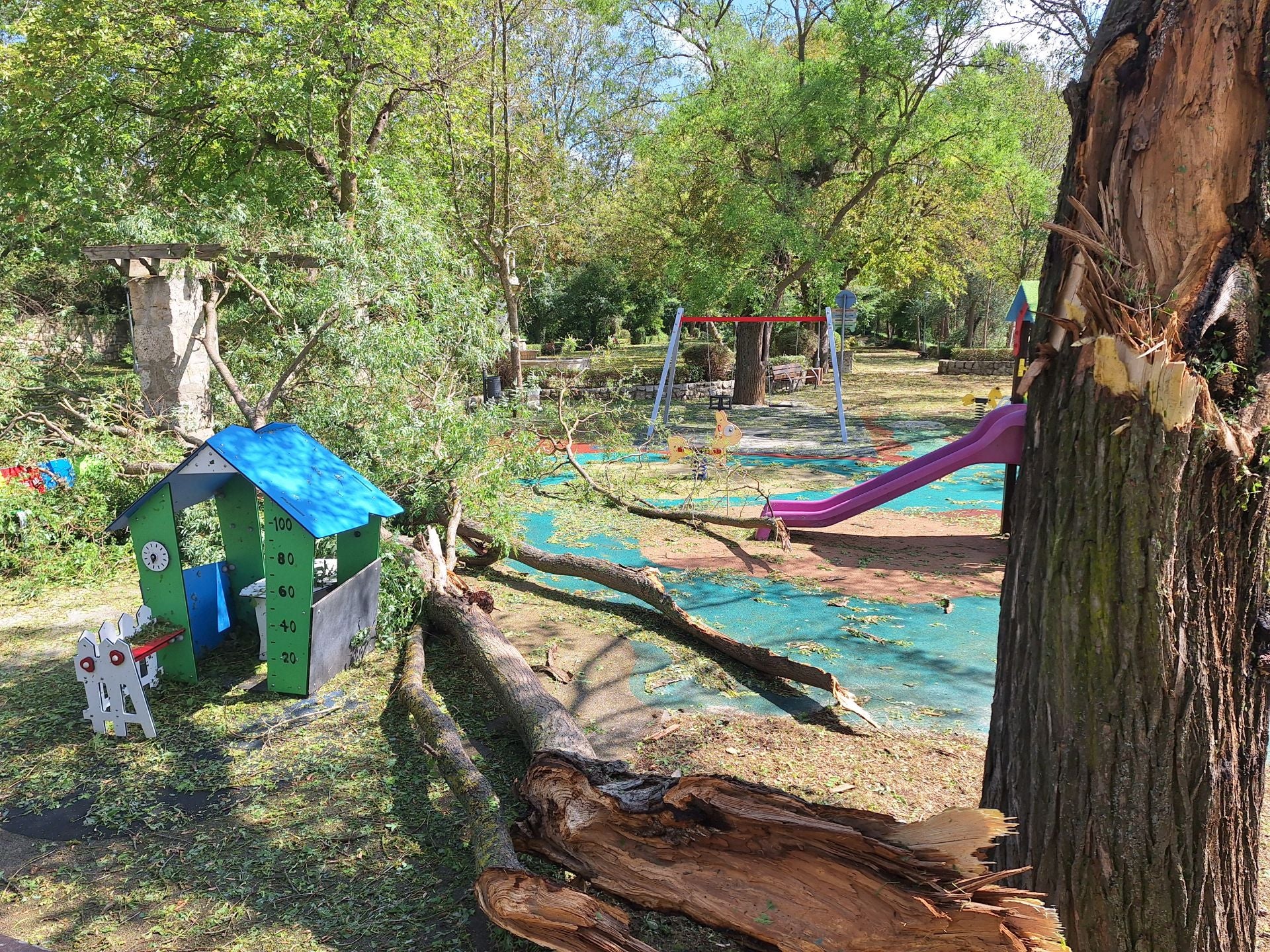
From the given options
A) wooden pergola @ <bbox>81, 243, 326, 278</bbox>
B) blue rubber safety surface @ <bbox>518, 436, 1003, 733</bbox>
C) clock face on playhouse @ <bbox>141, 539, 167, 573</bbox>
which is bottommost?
blue rubber safety surface @ <bbox>518, 436, 1003, 733</bbox>

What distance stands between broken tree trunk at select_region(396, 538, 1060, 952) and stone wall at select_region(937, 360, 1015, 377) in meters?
26.5

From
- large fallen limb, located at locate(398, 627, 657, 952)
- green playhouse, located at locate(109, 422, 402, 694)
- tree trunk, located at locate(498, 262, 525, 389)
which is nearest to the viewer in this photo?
large fallen limb, located at locate(398, 627, 657, 952)

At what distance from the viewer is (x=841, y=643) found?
6051 mm

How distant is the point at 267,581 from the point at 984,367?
26.3 meters

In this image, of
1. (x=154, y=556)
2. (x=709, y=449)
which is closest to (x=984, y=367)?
(x=709, y=449)

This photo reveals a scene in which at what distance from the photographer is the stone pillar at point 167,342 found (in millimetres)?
10719

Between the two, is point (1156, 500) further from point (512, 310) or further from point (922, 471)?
point (512, 310)

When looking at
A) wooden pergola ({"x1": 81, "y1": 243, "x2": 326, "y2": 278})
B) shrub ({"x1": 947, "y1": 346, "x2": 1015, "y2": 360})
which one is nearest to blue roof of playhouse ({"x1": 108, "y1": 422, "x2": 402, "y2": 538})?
wooden pergola ({"x1": 81, "y1": 243, "x2": 326, "y2": 278})

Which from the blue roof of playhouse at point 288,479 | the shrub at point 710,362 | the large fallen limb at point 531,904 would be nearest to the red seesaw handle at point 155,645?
the blue roof of playhouse at point 288,479

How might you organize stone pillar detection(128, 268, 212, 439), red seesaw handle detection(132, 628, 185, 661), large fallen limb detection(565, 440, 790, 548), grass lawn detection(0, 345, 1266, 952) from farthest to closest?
stone pillar detection(128, 268, 212, 439) < large fallen limb detection(565, 440, 790, 548) < red seesaw handle detection(132, 628, 185, 661) < grass lawn detection(0, 345, 1266, 952)

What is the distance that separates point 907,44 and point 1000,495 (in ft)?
28.8

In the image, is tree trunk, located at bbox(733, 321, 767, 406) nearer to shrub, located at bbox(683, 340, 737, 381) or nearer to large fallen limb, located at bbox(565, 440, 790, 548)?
shrub, located at bbox(683, 340, 737, 381)

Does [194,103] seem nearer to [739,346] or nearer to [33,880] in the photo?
[739,346]

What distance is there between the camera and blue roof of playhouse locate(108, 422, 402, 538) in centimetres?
473
